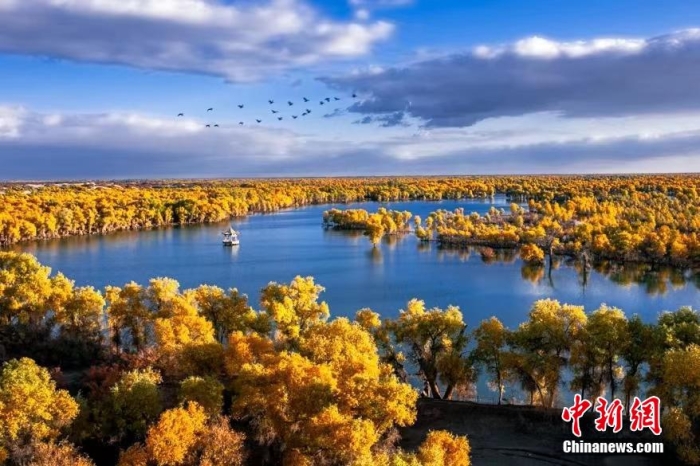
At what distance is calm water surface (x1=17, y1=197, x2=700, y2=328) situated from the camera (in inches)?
2095

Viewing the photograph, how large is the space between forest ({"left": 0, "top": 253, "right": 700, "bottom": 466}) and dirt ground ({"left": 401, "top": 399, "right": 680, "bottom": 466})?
39.7 inches

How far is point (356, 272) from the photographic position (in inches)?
2650

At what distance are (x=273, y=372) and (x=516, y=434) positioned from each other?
1015cm

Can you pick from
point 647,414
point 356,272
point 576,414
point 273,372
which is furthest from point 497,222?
point 273,372

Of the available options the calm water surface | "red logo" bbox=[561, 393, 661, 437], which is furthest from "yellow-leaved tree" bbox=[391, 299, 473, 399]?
the calm water surface

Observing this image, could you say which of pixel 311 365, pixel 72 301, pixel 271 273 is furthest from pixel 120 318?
pixel 271 273

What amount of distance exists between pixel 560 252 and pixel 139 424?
218ft

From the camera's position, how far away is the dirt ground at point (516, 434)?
22438mm

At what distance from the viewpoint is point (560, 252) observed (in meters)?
78.3

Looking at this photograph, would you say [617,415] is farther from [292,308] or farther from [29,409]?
[29,409]

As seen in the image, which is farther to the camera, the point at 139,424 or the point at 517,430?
the point at 517,430

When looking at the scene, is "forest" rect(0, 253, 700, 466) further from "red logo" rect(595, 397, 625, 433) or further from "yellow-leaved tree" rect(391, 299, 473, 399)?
"red logo" rect(595, 397, 625, 433)

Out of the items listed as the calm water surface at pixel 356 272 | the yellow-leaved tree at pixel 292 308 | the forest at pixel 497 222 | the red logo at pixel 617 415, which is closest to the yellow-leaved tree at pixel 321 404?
the red logo at pixel 617 415

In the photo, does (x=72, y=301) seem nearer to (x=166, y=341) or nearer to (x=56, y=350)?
(x=56, y=350)
